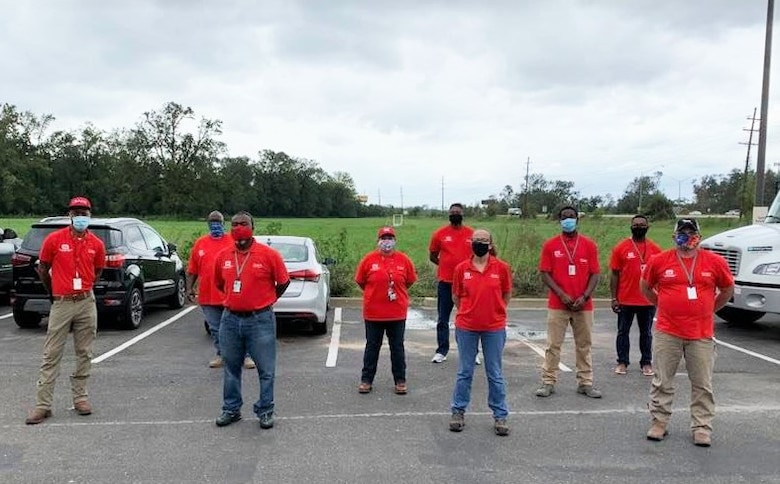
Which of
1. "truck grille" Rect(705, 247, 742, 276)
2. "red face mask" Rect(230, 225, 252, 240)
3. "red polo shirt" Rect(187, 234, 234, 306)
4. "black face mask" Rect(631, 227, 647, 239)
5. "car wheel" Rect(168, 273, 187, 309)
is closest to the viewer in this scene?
"red face mask" Rect(230, 225, 252, 240)

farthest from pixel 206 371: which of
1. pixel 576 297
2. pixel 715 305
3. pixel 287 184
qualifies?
pixel 287 184

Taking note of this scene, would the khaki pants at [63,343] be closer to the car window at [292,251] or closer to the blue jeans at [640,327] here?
the car window at [292,251]

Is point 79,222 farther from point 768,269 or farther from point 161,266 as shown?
point 768,269

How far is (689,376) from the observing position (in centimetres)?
520

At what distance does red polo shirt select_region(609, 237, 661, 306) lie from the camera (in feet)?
23.3

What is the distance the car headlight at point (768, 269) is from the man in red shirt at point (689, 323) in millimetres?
4663

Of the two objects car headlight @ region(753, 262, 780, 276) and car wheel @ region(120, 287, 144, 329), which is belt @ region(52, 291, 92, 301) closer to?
car wheel @ region(120, 287, 144, 329)

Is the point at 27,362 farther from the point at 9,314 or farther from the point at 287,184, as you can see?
the point at 287,184

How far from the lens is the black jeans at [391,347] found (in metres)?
6.41

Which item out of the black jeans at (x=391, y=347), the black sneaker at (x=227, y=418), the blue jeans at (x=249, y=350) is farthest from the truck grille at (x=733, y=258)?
the black sneaker at (x=227, y=418)

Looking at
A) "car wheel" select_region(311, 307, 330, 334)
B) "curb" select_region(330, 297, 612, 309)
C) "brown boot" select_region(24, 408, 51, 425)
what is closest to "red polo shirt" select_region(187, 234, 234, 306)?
"brown boot" select_region(24, 408, 51, 425)

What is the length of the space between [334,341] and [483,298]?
4.16 meters

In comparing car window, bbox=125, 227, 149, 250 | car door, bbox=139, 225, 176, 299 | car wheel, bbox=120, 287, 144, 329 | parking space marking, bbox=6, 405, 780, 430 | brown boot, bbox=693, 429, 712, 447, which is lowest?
parking space marking, bbox=6, 405, 780, 430

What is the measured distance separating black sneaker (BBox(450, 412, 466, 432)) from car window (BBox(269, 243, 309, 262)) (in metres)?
4.56
